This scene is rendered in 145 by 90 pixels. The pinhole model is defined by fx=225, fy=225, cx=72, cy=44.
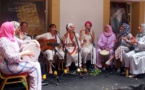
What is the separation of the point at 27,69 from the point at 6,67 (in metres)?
0.28

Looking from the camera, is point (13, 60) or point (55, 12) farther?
point (55, 12)

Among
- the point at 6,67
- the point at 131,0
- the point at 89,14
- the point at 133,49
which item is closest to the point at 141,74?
the point at 133,49

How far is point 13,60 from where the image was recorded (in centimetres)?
299

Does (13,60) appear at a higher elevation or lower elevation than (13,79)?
higher

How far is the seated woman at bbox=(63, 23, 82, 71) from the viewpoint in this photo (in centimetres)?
552

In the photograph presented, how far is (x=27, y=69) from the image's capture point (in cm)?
312

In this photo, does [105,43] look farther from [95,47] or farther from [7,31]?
[7,31]

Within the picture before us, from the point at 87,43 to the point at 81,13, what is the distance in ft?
3.06

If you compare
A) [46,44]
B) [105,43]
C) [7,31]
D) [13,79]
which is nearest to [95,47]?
[105,43]

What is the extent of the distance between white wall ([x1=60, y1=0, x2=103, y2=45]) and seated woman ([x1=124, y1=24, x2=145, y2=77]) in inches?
59.2

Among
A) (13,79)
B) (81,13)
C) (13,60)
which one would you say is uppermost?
(81,13)

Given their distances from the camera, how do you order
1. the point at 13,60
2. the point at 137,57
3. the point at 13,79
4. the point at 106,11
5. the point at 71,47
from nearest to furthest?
the point at 13,60, the point at 13,79, the point at 137,57, the point at 71,47, the point at 106,11

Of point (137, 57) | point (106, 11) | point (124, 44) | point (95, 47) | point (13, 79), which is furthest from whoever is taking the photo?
point (106, 11)

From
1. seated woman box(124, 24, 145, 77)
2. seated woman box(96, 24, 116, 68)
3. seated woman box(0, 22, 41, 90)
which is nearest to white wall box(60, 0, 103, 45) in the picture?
seated woman box(96, 24, 116, 68)
